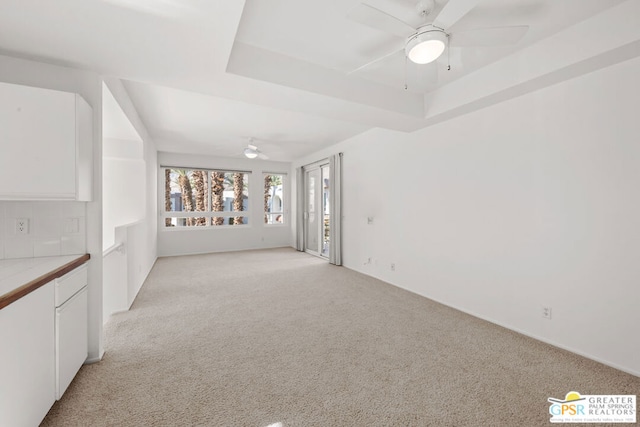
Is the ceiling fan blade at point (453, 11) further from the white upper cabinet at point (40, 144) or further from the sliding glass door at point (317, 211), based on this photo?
the sliding glass door at point (317, 211)

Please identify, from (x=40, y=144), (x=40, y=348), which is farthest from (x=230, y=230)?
(x=40, y=348)

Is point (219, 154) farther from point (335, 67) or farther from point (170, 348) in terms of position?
point (170, 348)

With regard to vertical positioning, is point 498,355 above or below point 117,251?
below

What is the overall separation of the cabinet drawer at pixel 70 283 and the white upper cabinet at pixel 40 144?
20.6 inches

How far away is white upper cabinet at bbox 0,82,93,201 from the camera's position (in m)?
1.63

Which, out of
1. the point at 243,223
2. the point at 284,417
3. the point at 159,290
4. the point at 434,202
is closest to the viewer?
the point at 284,417

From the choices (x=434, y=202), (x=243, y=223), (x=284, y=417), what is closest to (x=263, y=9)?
(x=284, y=417)

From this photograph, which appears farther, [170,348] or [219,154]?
[219,154]

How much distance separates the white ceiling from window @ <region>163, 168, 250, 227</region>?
3380mm

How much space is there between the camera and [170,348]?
2.26 meters

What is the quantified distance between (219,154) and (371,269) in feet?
15.3

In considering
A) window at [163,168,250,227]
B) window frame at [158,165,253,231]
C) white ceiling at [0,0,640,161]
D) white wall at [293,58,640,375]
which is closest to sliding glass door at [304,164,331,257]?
window frame at [158,165,253,231]

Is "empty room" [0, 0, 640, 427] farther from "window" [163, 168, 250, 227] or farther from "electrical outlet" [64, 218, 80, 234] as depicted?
"window" [163, 168, 250, 227]

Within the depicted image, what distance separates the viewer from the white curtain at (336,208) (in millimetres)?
5410
